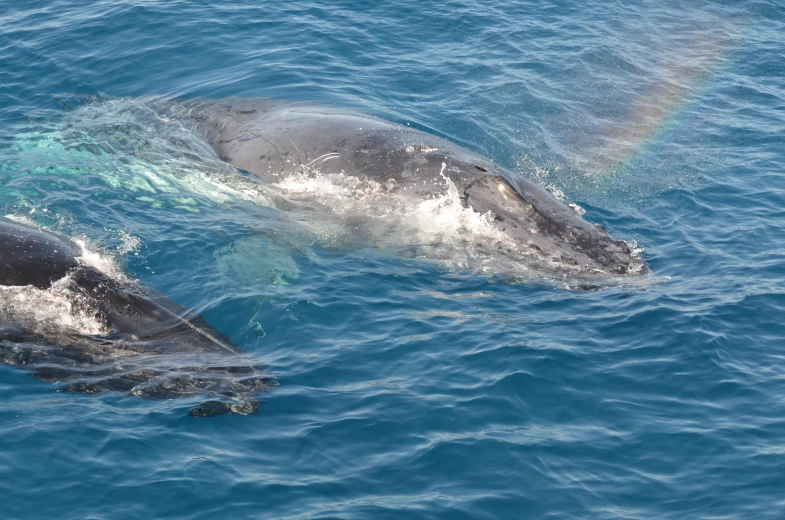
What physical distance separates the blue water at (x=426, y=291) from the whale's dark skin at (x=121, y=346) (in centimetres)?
35

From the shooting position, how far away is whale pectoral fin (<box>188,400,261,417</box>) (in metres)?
13.3

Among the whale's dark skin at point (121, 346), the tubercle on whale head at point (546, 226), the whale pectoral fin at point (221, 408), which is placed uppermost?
the tubercle on whale head at point (546, 226)

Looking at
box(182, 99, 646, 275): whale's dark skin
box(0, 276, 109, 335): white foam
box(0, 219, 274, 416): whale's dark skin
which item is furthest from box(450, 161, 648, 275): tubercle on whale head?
box(0, 276, 109, 335): white foam

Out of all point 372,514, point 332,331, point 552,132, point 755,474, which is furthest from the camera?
point 552,132

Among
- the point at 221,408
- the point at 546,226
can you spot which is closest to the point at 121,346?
the point at 221,408

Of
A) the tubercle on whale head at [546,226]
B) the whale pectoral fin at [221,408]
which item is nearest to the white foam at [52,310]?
the whale pectoral fin at [221,408]

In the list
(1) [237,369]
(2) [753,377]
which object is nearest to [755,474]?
(2) [753,377]

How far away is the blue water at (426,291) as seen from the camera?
12.2 m

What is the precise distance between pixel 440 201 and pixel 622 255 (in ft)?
12.1

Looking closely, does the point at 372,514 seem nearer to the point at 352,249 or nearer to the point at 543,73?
the point at 352,249

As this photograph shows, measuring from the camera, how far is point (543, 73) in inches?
1094

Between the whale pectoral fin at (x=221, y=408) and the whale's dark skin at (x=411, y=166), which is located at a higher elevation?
the whale's dark skin at (x=411, y=166)

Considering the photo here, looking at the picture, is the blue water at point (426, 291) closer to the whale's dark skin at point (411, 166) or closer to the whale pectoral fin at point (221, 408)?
the whale pectoral fin at point (221, 408)

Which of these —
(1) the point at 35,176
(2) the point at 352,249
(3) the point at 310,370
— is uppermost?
(1) the point at 35,176
